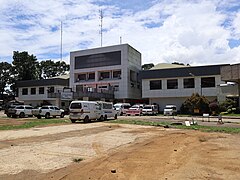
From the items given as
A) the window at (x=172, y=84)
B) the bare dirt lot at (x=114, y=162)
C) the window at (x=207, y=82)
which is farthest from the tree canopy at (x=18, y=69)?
the bare dirt lot at (x=114, y=162)

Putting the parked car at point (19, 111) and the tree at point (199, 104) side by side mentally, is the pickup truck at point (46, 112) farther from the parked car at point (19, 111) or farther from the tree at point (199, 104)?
the tree at point (199, 104)

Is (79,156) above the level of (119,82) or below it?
below

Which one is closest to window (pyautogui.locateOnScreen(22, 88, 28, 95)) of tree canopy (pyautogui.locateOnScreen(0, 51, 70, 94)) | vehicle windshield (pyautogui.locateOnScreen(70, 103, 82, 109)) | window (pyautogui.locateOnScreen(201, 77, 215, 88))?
tree canopy (pyautogui.locateOnScreen(0, 51, 70, 94))

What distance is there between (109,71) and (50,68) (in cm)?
3779

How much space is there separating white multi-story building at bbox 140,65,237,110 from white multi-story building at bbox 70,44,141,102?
442cm

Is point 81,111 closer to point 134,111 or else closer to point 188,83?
point 134,111

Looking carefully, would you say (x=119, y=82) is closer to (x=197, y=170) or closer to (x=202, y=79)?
(x=202, y=79)

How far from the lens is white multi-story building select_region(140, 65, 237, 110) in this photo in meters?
54.1

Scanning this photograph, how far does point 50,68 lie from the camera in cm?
9806

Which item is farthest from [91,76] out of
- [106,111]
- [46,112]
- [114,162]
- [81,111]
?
[114,162]

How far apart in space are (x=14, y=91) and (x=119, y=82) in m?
42.4

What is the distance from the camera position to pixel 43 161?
917 centimetres

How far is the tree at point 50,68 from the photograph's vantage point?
9694 centimetres

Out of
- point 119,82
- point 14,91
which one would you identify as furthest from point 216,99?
point 14,91
